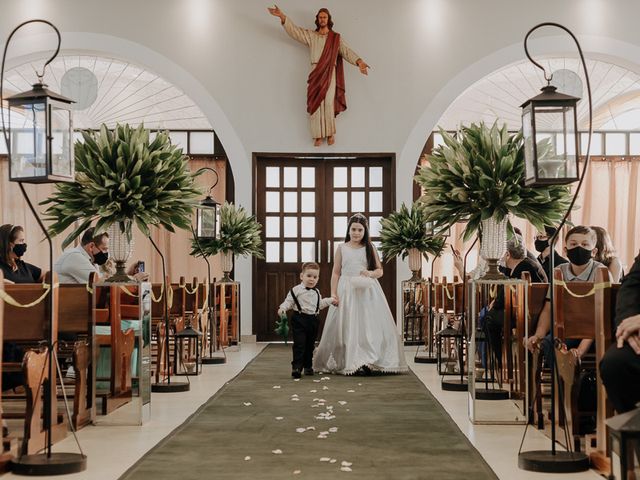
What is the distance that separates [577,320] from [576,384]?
67 centimetres

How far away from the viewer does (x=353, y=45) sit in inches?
501

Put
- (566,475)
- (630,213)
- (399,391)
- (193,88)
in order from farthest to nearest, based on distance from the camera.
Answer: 1. (630,213)
2. (193,88)
3. (399,391)
4. (566,475)

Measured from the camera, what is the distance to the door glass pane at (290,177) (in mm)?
13000

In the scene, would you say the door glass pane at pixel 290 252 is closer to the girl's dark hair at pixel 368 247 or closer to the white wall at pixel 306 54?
the white wall at pixel 306 54

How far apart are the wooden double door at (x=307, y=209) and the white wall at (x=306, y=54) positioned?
0.93 ft

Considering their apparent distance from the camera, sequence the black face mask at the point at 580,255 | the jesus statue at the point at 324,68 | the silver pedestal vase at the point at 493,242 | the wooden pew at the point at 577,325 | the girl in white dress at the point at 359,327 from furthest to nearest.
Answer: the jesus statue at the point at 324,68
the girl in white dress at the point at 359,327
the black face mask at the point at 580,255
the silver pedestal vase at the point at 493,242
the wooden pew at the point at 577,325

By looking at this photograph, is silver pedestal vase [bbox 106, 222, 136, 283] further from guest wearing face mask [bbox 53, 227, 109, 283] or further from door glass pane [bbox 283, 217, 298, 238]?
door glass pane [bbox 283, 217, 298, 238]

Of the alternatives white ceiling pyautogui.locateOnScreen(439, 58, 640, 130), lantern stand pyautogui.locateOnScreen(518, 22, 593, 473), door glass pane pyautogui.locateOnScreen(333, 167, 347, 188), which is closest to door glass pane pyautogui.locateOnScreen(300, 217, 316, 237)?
door glass pane pyautogui.locateOnScreen(333, 167, 347, 188)

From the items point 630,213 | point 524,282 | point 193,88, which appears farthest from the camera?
point 630,213

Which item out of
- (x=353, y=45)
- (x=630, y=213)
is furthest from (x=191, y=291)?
(x=630, y=213)

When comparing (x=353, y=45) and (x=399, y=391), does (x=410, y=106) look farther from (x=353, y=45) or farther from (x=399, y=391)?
(x=399, y=391)

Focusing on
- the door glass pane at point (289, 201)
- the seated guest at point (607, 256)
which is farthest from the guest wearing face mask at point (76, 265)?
the door glass pane at point (289, 201)

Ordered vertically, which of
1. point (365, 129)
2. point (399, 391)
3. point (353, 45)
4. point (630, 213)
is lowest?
point (399, 391)

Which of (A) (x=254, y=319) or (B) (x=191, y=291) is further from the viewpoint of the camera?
(A) (x=254, y=319)
